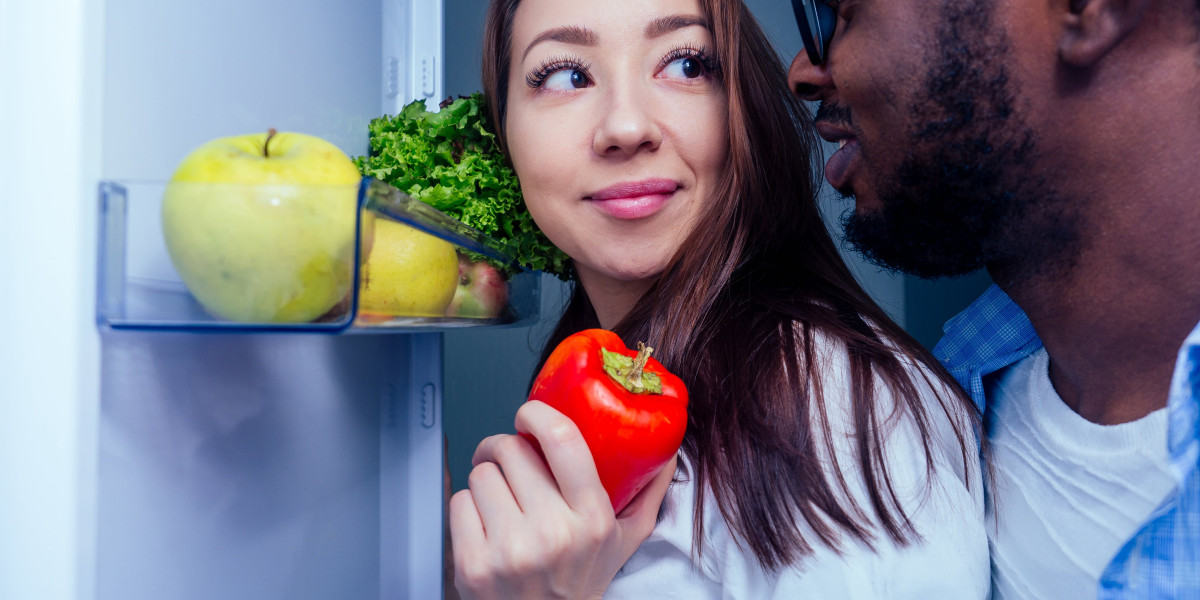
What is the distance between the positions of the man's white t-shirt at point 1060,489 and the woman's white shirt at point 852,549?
0.07 metres

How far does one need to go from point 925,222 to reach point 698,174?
0.30 meters

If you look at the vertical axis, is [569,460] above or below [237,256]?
below

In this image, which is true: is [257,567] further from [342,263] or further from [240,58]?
[240,58]

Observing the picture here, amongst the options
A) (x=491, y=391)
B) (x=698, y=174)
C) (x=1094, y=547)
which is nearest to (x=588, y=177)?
(x=698, y=174)

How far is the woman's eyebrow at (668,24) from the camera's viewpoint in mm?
987

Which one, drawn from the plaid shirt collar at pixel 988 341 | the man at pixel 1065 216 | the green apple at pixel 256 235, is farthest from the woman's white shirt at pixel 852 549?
the green apple at pixel 256 235

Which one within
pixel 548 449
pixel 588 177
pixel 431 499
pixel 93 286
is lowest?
pixel 431 499

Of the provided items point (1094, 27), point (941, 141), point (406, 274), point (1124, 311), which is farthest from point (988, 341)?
point (406, 274)

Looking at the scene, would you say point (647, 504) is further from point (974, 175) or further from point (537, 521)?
point (974, 175)

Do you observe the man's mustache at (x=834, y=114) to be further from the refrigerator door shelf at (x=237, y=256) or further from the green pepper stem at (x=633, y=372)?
the refrigerator door shelf at (x=237, y=256)

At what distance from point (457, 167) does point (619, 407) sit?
564 mm

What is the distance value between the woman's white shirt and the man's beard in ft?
0.62

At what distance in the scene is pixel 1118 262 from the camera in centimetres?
78

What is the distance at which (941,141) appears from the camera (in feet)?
2.73
